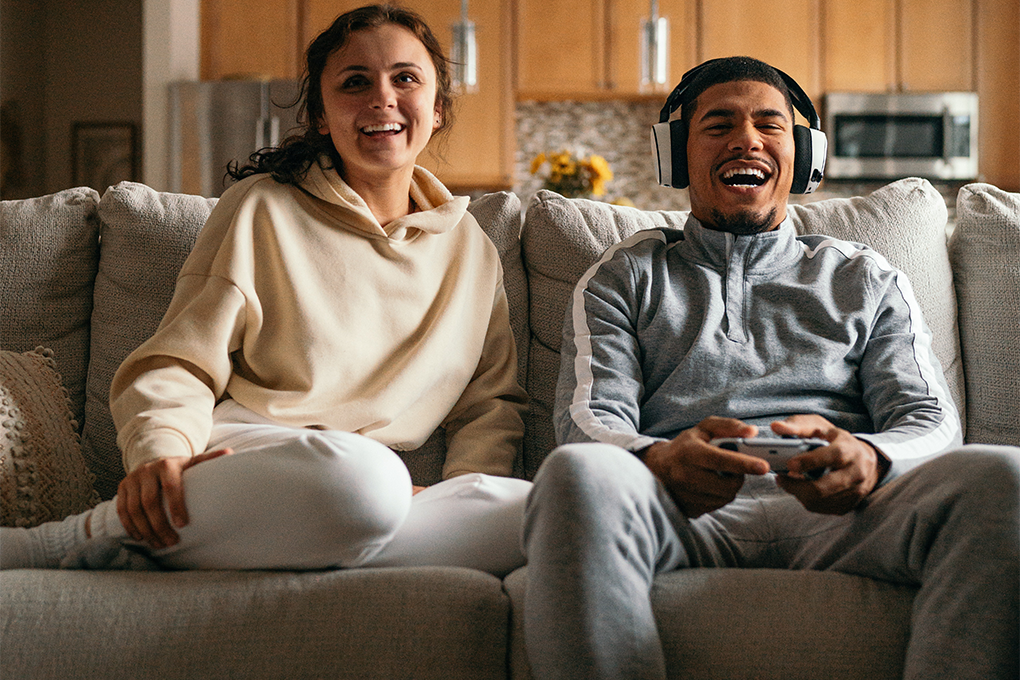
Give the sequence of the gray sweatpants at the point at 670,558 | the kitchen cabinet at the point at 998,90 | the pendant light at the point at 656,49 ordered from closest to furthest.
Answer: the gray sweatpants at the point at 670,558, the pendant light at the point at 656,49, the kitchen cabinet at the point at 998,90

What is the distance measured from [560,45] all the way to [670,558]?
4.06m

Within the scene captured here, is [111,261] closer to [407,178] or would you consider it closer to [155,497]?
[407,178]

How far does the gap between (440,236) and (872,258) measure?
77cm

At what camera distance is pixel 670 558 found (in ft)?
3.54

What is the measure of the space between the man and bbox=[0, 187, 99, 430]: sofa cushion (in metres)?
0.93

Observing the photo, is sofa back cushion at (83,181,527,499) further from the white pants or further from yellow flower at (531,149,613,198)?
yellow flower at (531,149,613,198)

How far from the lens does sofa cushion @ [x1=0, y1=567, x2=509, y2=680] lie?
3.33 ft

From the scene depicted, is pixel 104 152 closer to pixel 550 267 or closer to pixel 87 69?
pixel 87 69

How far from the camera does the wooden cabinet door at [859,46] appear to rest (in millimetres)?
4688

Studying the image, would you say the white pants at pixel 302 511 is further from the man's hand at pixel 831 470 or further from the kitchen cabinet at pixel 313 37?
the kitchen cabinet at pixel 313 37

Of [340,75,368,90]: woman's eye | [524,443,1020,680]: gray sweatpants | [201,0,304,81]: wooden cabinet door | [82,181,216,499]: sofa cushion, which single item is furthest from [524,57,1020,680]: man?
[201,0,304,81]: wooden cabinet door

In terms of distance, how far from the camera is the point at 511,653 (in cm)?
107

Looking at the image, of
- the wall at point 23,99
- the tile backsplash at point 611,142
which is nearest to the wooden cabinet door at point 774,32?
the tile backsplash at point 611,142

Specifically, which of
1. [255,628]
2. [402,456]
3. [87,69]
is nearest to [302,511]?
[255,628]
